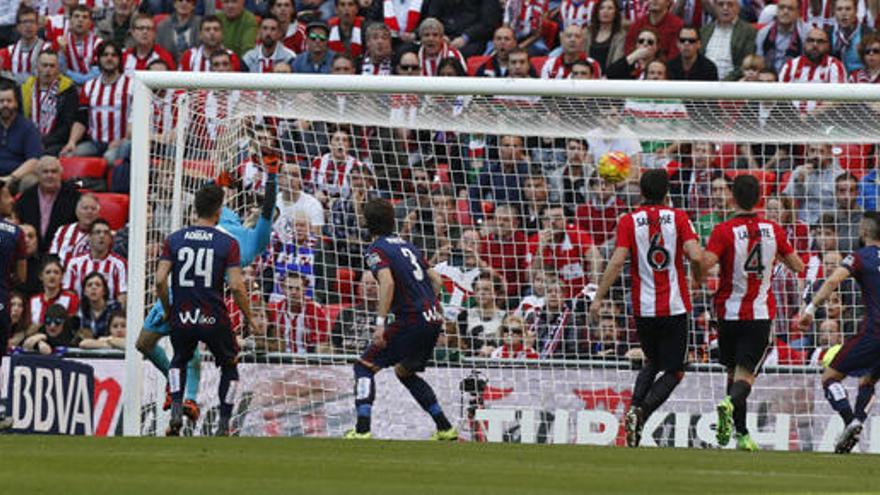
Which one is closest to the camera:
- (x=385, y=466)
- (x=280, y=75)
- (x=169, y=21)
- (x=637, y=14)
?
(x=385, y=466)

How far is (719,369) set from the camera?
1605 cm

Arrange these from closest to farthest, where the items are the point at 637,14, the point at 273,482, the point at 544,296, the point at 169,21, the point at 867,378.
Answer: the point at 273,482 → the point at 867,378 → the point at 544,296 → the point at 637,14 → the point at 169,21

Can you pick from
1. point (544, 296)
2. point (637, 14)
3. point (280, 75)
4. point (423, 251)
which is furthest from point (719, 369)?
point (637, 14)

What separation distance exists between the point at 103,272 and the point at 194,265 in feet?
16.2

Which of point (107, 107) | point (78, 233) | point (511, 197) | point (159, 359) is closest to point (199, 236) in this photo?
point (159, 359)

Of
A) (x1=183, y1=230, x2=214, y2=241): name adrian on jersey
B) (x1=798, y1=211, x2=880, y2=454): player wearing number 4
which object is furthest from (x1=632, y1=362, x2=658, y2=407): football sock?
(x1=183, y1=230, x2=214, y2=241): name adrian on jersey

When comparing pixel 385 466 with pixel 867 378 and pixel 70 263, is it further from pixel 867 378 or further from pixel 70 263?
pixel 70 263

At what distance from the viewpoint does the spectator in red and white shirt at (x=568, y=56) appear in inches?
773

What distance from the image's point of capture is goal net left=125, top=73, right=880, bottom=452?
15.7 m

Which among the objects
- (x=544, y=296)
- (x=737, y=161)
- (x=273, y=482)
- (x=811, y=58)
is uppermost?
(x=811, y=58)

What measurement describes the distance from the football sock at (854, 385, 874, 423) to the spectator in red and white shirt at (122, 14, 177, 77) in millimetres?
9750

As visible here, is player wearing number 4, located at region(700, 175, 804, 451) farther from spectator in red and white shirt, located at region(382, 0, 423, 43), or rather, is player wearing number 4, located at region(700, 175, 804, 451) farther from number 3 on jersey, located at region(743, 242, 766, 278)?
spectator in red and white shirt, located at region(382, 0, 423, 43)

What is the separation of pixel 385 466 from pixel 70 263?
897cm

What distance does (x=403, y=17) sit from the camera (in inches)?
843
